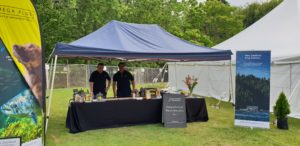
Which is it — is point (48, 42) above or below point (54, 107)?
above

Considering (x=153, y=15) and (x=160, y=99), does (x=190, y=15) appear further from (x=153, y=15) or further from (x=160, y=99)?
(x=160, y=99)

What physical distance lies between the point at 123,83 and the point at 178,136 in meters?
2.24

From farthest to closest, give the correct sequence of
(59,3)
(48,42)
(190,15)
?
(190,15) < (59,3) < (48,42)

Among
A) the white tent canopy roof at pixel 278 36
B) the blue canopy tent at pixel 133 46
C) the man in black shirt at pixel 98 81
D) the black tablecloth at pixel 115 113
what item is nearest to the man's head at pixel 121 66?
the man in black shirt at pixel 98 81

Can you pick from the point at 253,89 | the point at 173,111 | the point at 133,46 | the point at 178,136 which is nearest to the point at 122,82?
the point at 133,46

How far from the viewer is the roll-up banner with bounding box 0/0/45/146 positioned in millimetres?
2662

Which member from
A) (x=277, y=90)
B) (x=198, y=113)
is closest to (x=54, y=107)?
(x=198, y=113)

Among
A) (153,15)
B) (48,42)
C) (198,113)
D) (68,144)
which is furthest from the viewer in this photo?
(153,15)

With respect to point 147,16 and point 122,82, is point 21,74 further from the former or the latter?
point 147,16

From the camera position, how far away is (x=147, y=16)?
80.0 ft

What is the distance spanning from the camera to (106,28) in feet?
24.8

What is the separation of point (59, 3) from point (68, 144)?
19.2 m

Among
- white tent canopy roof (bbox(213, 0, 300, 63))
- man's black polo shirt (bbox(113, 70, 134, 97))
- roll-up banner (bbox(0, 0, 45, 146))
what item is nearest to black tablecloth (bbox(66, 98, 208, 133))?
man's black polo shirt (bbox(113, 70, 134, 97))

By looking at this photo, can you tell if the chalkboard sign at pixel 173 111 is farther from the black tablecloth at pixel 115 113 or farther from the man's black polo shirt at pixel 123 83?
the man's black polo shirt at pixel 123 83
